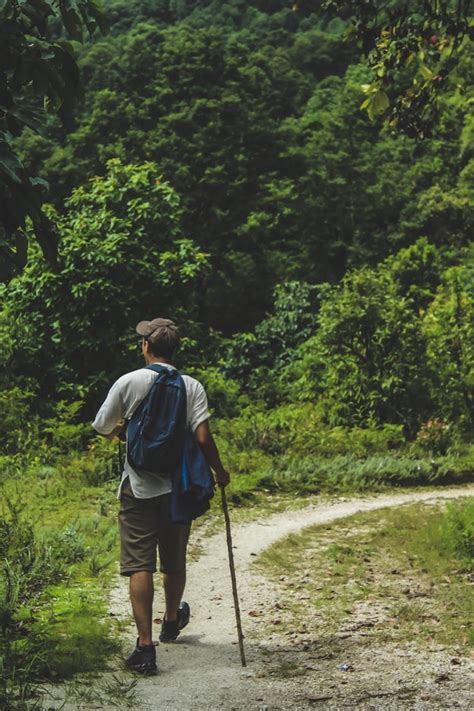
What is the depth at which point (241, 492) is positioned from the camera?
11930 mm

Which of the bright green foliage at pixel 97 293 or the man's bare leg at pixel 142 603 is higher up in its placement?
the bright green foliage at pixel 97 293

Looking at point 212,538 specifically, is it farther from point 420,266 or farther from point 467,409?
Result: point 420,266

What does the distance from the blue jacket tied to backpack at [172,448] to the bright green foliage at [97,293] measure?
34.7 ft

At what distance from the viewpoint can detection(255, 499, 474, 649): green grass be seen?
6.66 metres

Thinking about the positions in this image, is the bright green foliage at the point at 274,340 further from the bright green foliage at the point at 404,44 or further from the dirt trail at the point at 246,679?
the dirt trail at the point at 246,679

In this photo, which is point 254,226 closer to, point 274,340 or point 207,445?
point 274,340

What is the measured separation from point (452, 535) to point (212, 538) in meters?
2.39

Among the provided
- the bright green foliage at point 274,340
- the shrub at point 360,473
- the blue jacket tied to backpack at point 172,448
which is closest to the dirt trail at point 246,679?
the blue jacket tied to backpack at point 172,448

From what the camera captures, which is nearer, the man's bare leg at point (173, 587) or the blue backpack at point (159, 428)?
the blue backpack at point (159, 428)

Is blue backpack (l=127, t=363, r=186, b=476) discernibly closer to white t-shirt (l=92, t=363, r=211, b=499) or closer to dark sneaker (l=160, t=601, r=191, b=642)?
white t-shirt (l=92, t=363, r=211, b=499)

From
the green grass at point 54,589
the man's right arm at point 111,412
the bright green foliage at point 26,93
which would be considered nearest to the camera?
the bright green foliage at point 26,93

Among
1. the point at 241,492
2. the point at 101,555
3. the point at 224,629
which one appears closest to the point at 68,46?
the point at 224,629

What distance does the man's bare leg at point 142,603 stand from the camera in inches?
213

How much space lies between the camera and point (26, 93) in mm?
4184
